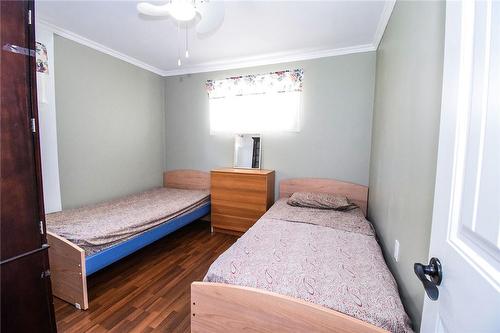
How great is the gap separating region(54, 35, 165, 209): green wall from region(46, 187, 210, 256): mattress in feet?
0.90

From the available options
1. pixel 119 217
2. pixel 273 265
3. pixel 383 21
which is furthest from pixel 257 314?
pixel 383 21

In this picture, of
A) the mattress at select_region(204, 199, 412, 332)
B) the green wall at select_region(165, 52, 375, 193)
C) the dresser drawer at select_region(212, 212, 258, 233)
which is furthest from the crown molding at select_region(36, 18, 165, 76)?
the mattress at select_region(204, 199, 412, 332)

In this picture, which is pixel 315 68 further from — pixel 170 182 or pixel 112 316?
pixel 112 316

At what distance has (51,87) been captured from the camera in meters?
2.31

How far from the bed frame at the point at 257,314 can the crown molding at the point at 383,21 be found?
2103mm

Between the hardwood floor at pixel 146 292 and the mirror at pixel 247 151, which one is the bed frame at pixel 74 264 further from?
the mirror at pixel 247 151

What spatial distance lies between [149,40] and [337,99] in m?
2.27

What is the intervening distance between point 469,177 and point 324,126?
251cm

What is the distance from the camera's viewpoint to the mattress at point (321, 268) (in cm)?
105

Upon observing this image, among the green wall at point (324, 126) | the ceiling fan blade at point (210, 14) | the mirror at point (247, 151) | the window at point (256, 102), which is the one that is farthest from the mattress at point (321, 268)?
the ceiling fan blade at point (210, 14)

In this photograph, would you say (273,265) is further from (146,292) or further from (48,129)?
(48,129)

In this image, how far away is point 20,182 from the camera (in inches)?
38.3

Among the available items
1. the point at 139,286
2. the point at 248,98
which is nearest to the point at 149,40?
the point at 248,98

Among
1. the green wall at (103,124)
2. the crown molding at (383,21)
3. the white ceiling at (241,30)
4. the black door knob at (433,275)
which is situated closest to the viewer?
the black door knob at (433,275)
